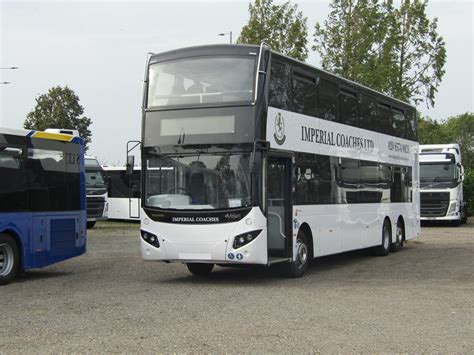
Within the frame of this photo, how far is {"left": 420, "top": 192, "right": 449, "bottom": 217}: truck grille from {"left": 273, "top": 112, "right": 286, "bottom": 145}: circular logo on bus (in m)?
20.9

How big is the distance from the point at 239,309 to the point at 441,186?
24454mm

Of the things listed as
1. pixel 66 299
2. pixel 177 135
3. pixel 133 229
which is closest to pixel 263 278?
pixel 177 135

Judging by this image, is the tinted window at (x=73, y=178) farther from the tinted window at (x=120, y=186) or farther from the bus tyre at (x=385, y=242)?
the tinted window at (x=120, y=186)

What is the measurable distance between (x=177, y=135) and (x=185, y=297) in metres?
3.12

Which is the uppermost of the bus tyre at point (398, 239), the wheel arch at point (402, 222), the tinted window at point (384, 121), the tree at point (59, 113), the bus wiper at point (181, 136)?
the tree at point (59, 113)

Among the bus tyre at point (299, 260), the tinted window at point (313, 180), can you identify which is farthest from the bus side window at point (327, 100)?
the bus tyre at point (299, 260)

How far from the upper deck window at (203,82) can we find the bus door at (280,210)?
1.47m

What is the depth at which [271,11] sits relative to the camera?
3272 cm

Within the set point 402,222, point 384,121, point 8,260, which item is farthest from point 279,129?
point 402,222

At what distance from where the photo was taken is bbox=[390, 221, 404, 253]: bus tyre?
20.3 m

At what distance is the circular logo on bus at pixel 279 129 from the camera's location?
42.7ft

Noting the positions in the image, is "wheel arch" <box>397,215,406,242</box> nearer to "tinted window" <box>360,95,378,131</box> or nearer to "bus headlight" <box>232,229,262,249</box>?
"tinted window" <box>360,95,378,131</box>

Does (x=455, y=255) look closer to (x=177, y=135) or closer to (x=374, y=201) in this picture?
(x=374, y=201)

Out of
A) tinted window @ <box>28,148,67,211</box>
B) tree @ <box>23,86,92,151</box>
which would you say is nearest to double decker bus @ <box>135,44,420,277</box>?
tinted window @ <box>28,148,67,211</box>
